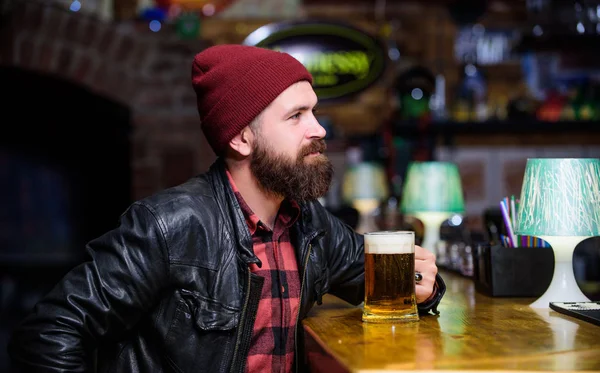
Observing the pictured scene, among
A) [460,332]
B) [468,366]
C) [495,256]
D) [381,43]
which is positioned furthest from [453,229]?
[468,366]

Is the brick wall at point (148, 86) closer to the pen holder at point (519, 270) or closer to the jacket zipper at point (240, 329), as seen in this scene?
the pen holder at point (519, 270)

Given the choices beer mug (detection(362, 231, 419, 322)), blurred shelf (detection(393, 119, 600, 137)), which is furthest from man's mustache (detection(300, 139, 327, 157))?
blurred shelf (detection(393, 119, 600, 137))

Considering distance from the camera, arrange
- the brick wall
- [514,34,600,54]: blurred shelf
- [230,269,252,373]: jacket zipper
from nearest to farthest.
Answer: [230,269,252,373]: jacket zipper, [514,34,600,54]: blurred shelf, the brick wall

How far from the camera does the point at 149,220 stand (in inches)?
70.0

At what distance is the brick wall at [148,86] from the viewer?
5.21 m

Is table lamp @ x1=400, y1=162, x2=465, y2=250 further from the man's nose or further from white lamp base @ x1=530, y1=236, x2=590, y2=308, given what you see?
the man's nose

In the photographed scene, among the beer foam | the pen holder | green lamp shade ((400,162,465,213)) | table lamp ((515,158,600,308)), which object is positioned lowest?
the pen holder

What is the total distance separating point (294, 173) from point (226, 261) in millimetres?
268

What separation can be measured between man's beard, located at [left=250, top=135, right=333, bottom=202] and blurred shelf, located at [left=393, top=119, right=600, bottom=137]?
3.45m

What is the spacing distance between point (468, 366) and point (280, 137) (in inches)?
33.2

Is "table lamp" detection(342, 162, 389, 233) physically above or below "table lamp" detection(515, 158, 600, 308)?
above

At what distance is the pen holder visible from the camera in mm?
2203

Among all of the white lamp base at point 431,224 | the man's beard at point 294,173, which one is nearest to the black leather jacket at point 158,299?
the man's beard at point 294,173

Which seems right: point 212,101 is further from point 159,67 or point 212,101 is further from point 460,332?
point 159,67
